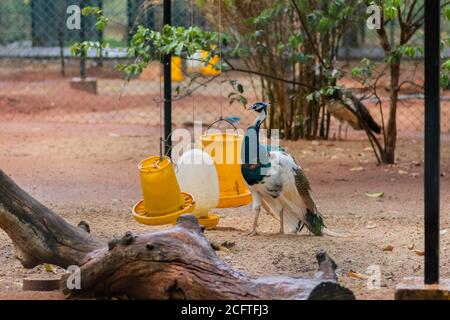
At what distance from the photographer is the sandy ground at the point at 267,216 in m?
5.56

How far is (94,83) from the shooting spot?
14211 mm

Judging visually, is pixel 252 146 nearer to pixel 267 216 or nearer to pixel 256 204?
pixel 256 204

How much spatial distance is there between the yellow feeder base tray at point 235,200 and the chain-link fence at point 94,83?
9.06 feet

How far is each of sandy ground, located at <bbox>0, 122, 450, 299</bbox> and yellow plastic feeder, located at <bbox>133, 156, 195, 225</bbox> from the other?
1.36 ft

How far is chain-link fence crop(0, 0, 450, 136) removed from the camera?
1246 centimetres

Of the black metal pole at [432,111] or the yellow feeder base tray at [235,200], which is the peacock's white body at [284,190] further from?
the black metal pole at [432,111]

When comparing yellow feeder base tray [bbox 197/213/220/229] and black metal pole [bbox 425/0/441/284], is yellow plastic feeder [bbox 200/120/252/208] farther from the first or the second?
black metal pole [bbox 425/0/441/284]

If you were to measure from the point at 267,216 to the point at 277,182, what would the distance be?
1129 mm

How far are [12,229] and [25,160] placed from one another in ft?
15.4

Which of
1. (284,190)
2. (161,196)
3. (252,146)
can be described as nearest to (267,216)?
(284,190)

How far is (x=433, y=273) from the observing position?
4406 millimetres

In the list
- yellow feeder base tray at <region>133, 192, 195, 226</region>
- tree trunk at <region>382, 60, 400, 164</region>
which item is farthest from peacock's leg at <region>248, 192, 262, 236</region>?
tree trunk at <region>382, 60, 400, 164</region>

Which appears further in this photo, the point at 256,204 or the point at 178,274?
the point at 256,204

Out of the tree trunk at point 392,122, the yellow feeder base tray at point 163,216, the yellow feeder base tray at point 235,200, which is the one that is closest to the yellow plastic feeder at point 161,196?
the yellow feeder base tray at point 163,216
